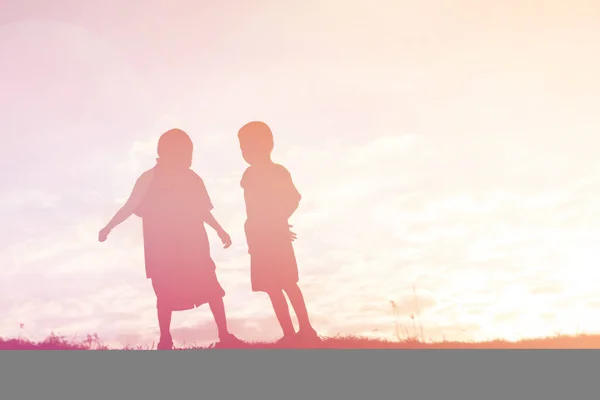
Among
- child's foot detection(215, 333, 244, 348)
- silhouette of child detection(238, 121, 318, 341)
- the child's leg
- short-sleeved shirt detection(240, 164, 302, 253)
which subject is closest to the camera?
child's foot detection(215, 333, 244, 348)

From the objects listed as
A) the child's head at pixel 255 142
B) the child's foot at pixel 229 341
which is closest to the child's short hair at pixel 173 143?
the child's head at pixel 255 142

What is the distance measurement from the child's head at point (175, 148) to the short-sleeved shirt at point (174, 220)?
12 centimetres

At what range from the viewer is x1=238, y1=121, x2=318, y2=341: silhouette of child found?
8.14 metres

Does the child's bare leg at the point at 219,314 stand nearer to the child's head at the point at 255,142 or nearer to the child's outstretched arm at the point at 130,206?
the child's outstretched arm at the point at 130,206

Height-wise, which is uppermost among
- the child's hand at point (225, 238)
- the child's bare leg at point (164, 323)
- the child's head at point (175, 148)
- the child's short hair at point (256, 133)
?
the child's short hair at point (256, 133)

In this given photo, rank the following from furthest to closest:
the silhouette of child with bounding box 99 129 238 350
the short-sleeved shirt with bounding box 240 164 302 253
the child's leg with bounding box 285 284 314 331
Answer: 1. the short-sleeved shirt with bounding box 240 164 302 253
2. the child's leg with bounding box 285 284 314 331
3. the silhouette of child with bounding box 99 129 238 350

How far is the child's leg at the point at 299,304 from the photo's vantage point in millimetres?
8016

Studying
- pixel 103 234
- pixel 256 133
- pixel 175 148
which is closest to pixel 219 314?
pixel 103 234

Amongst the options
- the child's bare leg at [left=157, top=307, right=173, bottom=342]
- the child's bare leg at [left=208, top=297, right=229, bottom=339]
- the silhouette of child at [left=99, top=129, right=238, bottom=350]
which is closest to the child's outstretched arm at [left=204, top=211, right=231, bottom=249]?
the silhouette of child at [left=99, top=129, right=238, bottom=350]

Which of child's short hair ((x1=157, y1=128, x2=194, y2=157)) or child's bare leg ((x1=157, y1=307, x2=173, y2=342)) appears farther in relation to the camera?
child's short hair ((x1=157, y1=128, x2=194, y2=157))

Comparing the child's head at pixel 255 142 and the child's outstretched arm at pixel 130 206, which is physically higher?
the child's head at pixel 255 142

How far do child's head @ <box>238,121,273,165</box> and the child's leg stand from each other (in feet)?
5.59

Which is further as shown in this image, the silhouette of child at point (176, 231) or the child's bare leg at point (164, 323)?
the silhouette of child at point (176, 231)

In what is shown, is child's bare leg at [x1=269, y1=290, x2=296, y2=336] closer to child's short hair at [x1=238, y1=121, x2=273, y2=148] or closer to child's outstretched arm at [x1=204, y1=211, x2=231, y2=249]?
child's outstretched arm at [x1=204, y1=211, x2=231, y2=249]
